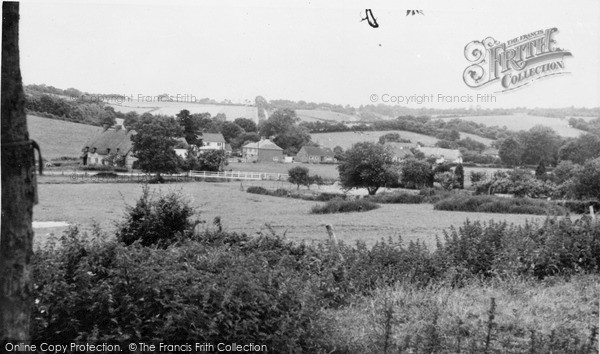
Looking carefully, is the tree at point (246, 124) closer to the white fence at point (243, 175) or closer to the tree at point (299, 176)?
the white fence at point (243, 175)

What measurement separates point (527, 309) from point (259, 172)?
4.12 metres

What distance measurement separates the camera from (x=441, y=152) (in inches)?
351

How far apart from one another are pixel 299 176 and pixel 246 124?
116 cm

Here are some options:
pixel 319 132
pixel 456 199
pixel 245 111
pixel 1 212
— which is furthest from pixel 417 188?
pixel 1 212

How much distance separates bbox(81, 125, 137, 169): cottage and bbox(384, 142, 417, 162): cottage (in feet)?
12.7

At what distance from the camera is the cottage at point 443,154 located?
8.84m

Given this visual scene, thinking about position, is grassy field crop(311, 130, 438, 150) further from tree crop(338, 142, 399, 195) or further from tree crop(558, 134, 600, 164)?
tree crop(558, 134, 600, 164)

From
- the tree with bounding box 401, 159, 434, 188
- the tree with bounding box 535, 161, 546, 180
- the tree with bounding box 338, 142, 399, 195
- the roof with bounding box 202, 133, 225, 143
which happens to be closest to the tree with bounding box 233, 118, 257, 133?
the roof with bounding box 202, 133, 225, 143

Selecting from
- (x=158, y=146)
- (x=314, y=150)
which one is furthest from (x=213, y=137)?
(x=314, y=150)

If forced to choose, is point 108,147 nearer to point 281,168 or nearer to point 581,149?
point 281,168

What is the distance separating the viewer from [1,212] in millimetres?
4043

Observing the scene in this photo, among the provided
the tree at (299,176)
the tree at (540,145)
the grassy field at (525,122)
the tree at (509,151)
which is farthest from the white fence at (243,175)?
the tree at (540,145)

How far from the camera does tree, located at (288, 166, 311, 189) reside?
870 centimetres

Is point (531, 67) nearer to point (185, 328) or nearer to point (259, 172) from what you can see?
point (259, 172)
